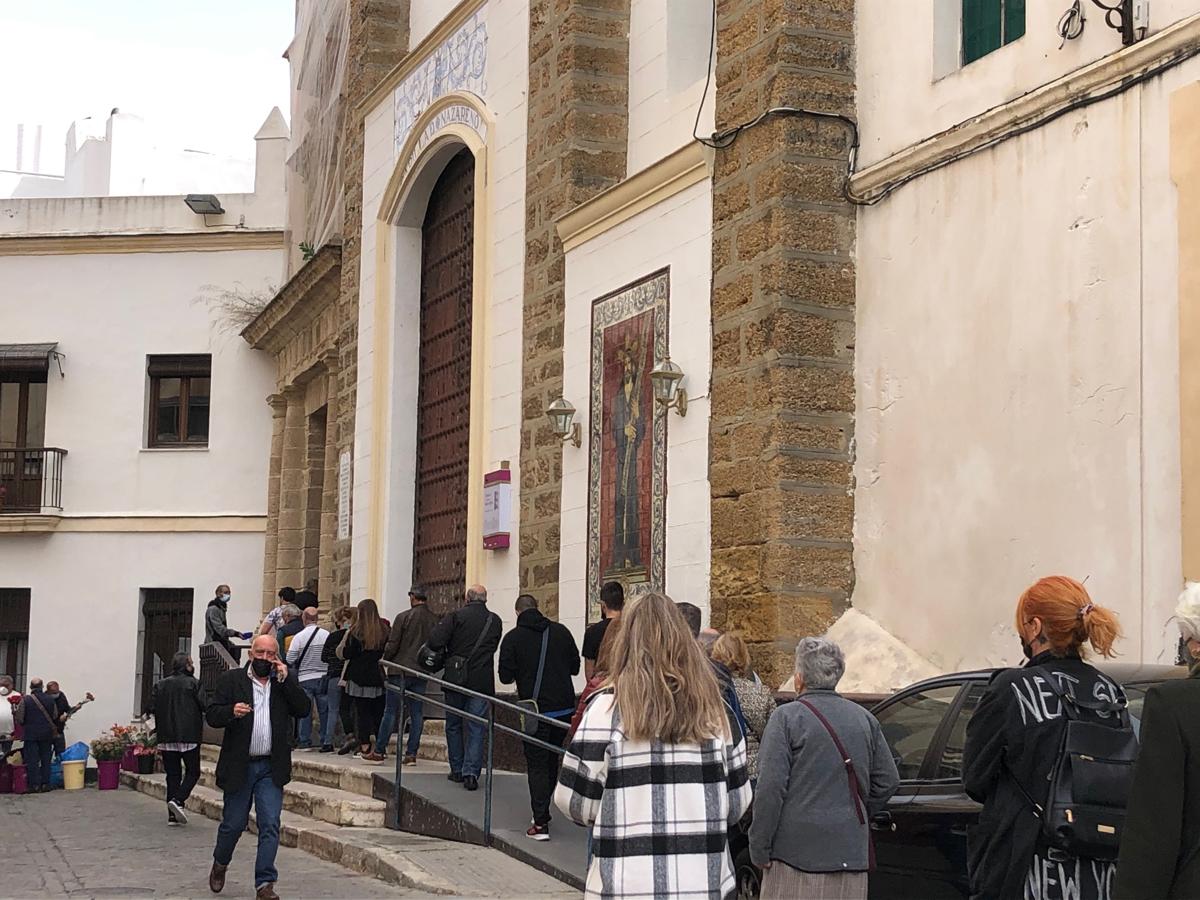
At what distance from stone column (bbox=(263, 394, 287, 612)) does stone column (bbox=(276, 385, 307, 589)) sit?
225 mm

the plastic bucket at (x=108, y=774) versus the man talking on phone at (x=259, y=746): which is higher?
the man talking on phone at (x=259, y=746)

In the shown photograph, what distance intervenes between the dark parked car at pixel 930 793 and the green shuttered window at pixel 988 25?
4.54 m

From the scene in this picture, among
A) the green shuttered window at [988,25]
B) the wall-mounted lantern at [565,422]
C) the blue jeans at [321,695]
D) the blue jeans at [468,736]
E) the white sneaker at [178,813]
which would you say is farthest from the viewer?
the blue jeans at [321,695]

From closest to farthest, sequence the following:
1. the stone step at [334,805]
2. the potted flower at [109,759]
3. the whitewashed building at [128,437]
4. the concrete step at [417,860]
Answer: the concrete step at [417,860] < the stone step at [334,805] < the potted flower at [109,759] < the whitewashed building at [128,437]

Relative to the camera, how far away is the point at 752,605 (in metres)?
11.2

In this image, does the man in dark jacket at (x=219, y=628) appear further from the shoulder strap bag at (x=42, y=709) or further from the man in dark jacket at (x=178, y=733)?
the man in dark jacket at (x=178, y=733)

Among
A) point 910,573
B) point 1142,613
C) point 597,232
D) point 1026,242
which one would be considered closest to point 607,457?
point 597,232

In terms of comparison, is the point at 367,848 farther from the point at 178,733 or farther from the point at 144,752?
the point at 144,752

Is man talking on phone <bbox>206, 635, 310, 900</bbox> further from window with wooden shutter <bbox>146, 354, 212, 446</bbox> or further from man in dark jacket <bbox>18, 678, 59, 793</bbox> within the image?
window with wooden shutter <bbox>146, 354, 212, 446</bbox>

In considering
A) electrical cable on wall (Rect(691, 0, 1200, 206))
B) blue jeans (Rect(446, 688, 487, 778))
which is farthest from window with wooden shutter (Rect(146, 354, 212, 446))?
electrical cable on wall (Rect(691, 0, 1200, 206))

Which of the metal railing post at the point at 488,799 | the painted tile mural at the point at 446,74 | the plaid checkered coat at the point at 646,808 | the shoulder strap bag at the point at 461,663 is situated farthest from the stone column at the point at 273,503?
the plaid checkered coat at the point at 646,808

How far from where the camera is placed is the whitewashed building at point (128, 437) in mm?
27922

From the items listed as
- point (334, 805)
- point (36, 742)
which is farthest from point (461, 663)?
point (36, 742)

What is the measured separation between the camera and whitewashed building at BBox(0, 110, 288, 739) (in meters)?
27.9
